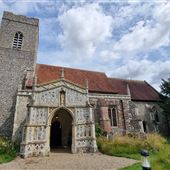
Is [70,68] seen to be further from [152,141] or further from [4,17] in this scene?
[152,141]

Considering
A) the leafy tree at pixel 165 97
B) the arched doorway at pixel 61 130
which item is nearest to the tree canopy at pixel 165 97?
the leafy tree at pixel 165 97

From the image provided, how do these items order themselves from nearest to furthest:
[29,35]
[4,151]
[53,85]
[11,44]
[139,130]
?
[4,151], [53,85], [139,130], [11,44], [29,35]

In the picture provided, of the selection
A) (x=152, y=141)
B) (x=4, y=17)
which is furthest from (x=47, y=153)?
(x=4, y=17)

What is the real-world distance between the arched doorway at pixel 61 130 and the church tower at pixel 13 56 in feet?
14.0

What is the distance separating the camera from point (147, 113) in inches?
875

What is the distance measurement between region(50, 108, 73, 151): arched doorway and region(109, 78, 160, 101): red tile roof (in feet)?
28.8

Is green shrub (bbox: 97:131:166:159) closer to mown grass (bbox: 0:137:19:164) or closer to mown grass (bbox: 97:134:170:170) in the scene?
mown grass (bbox: 97:134:170:170)

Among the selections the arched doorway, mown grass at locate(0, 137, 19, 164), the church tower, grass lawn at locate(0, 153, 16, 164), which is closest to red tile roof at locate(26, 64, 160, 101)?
the church tower

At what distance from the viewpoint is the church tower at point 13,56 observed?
1677cm

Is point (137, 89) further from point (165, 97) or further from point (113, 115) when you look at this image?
point (113, 115)

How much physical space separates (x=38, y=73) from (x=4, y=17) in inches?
342

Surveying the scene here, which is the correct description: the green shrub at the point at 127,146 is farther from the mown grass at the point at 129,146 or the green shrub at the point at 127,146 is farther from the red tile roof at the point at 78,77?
the red tile roof at the point at 78,77

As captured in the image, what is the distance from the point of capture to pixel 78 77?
2180 cm

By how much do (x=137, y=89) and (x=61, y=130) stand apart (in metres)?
13.6
